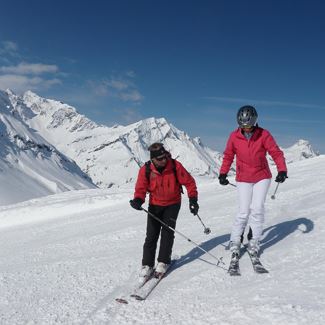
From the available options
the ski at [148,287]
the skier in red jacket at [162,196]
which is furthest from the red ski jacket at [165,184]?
the ski at [148,287]

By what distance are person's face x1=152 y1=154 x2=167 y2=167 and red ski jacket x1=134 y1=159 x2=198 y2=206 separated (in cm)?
11

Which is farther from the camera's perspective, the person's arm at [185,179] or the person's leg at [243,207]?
the person's leg at [243,207]

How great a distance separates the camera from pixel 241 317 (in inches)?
213

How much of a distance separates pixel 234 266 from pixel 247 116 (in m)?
2.52

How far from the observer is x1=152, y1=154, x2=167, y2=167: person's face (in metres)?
7.30

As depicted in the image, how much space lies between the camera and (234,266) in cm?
728

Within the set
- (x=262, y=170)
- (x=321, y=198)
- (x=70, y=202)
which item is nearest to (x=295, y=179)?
(x=321, y=198)

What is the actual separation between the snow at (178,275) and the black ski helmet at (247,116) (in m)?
2.42

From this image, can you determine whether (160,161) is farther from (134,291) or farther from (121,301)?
(121,301)

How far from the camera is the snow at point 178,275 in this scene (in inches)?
227

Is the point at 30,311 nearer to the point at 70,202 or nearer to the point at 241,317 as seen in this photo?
the point at 241,317

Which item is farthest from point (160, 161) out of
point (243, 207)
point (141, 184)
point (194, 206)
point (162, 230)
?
point (243, 207)

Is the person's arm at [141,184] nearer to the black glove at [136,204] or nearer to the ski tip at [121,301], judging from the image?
the black glove at [136,204]

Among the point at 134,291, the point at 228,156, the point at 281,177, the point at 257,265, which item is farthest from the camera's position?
the point at 228,156
